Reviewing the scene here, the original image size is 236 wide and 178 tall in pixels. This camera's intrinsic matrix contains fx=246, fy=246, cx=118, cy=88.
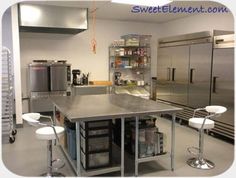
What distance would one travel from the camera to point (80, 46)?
673 cm

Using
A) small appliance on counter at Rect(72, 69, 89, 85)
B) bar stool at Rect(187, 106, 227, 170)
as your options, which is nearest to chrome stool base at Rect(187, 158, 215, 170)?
bar stool at Rect(187, 106, 227, 170)

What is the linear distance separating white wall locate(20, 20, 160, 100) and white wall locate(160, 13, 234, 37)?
0.70 metres

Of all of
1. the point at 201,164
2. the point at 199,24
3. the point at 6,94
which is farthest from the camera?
the point at 199,24

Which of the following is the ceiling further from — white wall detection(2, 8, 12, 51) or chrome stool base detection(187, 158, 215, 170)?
chrome stool base detection(187, 158, 215, 170)

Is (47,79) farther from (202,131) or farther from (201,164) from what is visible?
(201,164)

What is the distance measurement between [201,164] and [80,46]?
4551 mm

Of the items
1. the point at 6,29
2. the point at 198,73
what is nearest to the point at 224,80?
the point at 198,73

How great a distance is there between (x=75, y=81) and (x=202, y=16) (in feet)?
11.8

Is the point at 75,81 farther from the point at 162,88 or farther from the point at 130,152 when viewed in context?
the point at 130,152

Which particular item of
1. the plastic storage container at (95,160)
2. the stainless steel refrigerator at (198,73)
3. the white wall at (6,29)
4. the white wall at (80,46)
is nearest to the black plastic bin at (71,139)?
the plastic storage container at (95,160)

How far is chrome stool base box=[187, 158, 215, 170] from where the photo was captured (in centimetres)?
336

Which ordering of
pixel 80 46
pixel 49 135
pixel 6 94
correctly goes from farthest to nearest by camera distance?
pixel 80 46, pixel 6 94, pixel 49 135

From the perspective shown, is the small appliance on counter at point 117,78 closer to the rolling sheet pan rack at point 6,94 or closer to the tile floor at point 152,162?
the tile floor at point 152,162

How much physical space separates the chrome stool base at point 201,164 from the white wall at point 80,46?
4.08 metres
